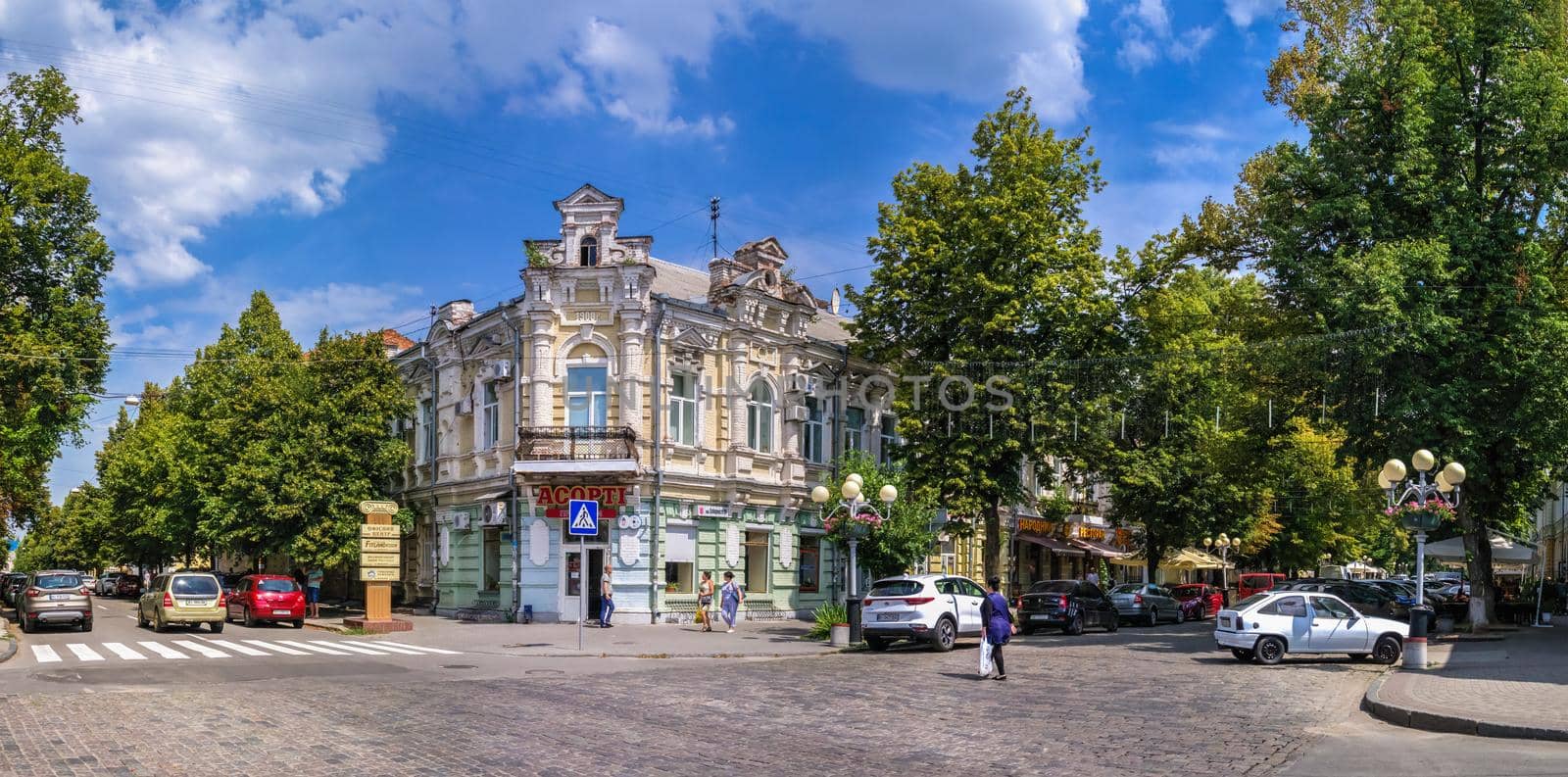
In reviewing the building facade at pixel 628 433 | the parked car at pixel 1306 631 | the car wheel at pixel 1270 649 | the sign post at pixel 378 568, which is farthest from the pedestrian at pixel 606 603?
the car wheel at pixel 1270 649

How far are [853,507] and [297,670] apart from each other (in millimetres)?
12926

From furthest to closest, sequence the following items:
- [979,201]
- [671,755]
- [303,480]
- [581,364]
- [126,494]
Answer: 1. [126,494]
2. [303,480]
3. [581,364]
4. [979,201]
5. [671,755]

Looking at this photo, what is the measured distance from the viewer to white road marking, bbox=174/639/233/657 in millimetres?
21922

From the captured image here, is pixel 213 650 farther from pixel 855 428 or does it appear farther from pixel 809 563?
pixel 855 428

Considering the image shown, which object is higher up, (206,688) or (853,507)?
(853,507)

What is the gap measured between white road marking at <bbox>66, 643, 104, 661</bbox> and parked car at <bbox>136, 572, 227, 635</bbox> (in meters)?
4.07

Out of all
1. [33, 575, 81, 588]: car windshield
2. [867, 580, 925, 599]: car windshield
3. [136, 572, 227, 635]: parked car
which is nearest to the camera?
[867, 580, 925, 599]: car windshield

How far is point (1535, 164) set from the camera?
2602 cm

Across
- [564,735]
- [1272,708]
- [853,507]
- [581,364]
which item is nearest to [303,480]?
[581,364]

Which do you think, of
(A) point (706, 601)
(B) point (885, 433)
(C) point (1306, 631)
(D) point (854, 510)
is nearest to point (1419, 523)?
(C) point (1306, 631)

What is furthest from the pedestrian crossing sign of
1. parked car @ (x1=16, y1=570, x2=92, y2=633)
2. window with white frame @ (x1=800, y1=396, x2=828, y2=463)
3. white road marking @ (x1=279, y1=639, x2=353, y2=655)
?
parked car @ (x1=16, y1=570, x2=92, y2=633)

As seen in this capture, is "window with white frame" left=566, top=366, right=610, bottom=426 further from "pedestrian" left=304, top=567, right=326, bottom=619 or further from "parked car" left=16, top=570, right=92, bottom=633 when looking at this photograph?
"parked car" left=16, top=570, right=92, bottom=633

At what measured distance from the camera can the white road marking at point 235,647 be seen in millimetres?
22750

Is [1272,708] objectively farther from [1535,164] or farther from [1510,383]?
[1535,164]
